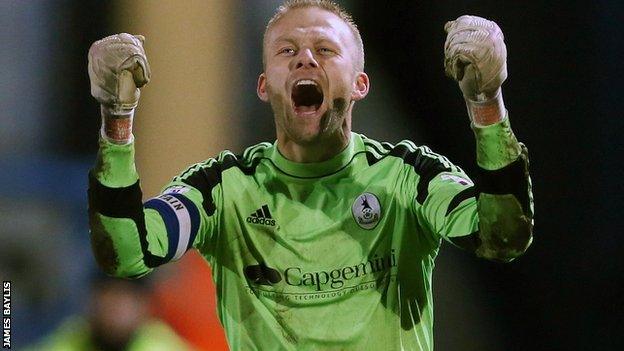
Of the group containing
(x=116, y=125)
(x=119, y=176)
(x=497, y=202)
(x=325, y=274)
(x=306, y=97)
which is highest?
(x=306, y=97)

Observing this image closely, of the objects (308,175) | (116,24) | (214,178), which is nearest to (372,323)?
(308,175)

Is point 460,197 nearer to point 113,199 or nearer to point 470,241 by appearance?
point 470,241

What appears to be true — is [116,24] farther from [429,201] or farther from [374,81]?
[429,201]

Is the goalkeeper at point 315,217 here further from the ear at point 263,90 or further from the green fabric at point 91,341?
the green fabric at point 91,341

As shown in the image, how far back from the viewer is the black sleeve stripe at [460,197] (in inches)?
85.1

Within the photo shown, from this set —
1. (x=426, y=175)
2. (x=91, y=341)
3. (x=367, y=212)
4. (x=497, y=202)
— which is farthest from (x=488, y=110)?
(x=91, y=341)

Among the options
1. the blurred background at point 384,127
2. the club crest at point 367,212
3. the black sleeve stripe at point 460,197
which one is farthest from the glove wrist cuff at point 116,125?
the blurred background at point 384,127

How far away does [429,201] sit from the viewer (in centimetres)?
231

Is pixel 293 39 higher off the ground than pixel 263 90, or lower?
higher

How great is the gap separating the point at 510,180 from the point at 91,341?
150 cm

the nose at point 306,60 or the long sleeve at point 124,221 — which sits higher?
the nose at point 306,60

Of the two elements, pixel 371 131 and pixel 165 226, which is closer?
pixel 165 226

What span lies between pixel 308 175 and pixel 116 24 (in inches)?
36.6

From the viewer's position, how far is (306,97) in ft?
8.12
